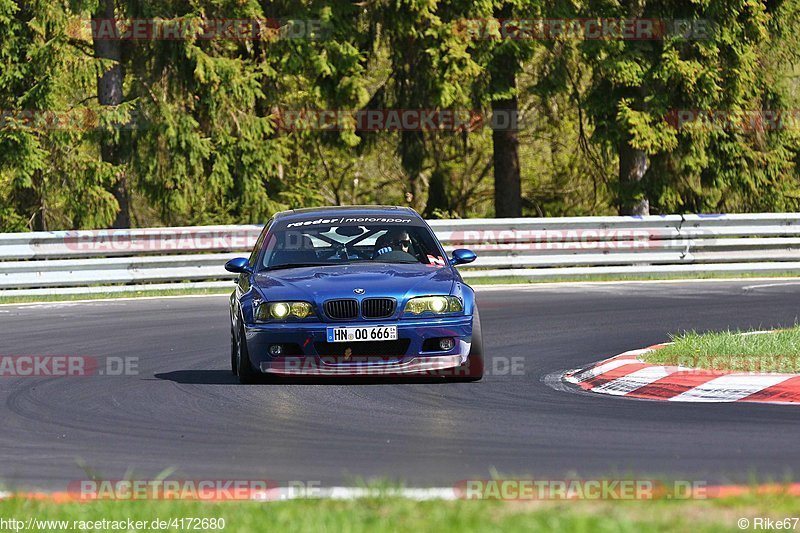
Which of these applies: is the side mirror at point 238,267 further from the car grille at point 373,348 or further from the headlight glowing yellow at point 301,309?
the car grille at point 373,348

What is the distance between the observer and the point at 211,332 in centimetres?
1591

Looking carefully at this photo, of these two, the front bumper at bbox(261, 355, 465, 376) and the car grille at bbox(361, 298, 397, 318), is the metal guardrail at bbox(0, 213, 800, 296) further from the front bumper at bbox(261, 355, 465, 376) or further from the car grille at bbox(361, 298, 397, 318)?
the car grille at bbox(361, 298, 397, 318)

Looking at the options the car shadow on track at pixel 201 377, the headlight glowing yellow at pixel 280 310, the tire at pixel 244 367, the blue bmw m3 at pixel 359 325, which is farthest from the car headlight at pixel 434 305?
the car shadow on track at pixel 201 377

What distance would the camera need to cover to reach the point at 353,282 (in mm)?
11359

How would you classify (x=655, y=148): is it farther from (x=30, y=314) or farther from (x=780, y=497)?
(x=780, y=497)

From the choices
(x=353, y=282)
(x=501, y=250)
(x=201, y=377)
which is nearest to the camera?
(x=353, y=282)

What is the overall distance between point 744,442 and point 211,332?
8639mm

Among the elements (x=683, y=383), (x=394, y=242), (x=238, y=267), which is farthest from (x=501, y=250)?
(x=683, y=383)

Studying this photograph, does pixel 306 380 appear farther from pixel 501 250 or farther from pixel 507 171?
pixel 507 171

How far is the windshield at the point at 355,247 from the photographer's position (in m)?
12.3

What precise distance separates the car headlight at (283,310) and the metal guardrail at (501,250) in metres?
10.6

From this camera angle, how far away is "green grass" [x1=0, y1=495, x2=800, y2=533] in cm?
575

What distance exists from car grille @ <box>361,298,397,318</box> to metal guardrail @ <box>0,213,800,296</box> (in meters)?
10.9

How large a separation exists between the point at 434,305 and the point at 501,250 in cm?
1191
